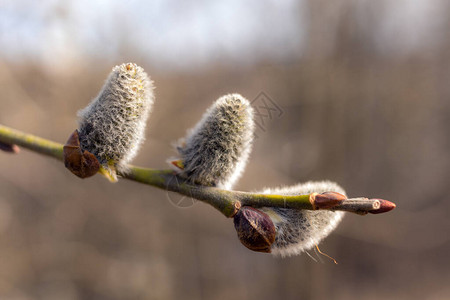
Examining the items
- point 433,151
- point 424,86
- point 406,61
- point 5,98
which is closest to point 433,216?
point 433,151

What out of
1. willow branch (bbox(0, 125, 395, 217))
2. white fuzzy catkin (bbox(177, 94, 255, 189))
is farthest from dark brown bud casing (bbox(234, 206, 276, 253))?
white fuzzy catkin (bbox(177, 94, 255, 189))

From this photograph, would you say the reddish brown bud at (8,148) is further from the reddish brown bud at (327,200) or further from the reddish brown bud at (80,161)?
the reddish brown bud at (327,200)

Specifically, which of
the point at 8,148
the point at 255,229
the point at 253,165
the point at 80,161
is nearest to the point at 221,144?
the point at 255,229

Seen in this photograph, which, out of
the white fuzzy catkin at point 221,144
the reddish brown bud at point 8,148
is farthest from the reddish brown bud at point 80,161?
the reddish brown bud at point 8,148

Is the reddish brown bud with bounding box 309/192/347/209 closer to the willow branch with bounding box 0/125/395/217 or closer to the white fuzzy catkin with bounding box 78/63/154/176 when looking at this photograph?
the willow branch with bounding box 0/125/395/217

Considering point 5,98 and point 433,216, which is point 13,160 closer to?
point 5,98

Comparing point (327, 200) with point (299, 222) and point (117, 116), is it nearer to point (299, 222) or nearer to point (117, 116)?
point (299, 222)
